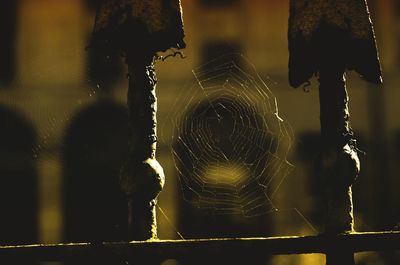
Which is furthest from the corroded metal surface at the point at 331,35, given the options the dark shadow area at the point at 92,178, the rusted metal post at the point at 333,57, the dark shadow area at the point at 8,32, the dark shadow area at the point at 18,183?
the dark shadow area at the point at 8,32

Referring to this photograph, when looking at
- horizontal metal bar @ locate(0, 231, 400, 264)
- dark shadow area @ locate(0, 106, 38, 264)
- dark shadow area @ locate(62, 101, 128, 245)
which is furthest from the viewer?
dark shadow area @ locate(62, 101, 128, 245)

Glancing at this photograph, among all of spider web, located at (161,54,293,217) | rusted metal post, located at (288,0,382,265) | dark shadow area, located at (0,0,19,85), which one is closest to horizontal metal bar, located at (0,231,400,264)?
rusted metal post, located at (288,0,382,265)

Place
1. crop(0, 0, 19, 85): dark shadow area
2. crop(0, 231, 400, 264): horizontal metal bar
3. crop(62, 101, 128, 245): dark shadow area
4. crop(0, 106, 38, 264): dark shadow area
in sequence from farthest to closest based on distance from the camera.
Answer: crop(0, 0, 19, 85): dark shadow area, crop(62, 101, 128, 245): dark shadow area, crop(0, 106, 38, 264): dark shadow area, crop(0, 231, 400, 264): horizontal metal bar

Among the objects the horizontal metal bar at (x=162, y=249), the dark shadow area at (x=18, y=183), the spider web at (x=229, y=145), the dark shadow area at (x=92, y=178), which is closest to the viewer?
the horizontal metal bar at (x=162, y=249)

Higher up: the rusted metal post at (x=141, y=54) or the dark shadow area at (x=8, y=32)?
the dark shadow area at (x=8, y=32)

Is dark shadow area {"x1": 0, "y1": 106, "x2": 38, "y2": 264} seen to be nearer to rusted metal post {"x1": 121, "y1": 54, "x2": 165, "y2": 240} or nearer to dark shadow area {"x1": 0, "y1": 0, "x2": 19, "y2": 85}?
dark shadow area {"x1": 0, "y1": 0, "x2": 19, "y2": 85}

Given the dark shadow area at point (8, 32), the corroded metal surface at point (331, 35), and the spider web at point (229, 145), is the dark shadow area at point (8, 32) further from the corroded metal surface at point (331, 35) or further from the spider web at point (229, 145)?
the corroded metal surface at point (331, 35)

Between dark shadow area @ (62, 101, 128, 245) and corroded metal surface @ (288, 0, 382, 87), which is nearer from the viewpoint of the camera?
corroded metal surface @ (288, 0, 382, 87)
